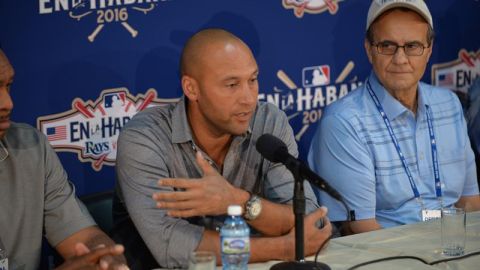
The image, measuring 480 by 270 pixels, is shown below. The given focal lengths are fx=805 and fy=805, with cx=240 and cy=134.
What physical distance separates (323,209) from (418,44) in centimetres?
118

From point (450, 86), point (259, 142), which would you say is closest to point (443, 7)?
point (450, 86)

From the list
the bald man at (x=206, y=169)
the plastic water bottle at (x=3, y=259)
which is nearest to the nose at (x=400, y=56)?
the bald man at (x=206, y=169)

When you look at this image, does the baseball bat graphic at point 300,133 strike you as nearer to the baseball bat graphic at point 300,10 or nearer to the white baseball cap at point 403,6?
the baseball bat graphic at point 300,10

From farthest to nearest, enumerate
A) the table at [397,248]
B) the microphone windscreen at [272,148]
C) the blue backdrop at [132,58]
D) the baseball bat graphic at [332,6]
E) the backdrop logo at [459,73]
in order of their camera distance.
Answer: the backdrop logo at [459,73] < the baseball bat graphic at [332,6] < the blue backdrop at [132,58] < the table at [397,248] < the microphone windscreen at [272,148]

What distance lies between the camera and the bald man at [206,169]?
2555 mm

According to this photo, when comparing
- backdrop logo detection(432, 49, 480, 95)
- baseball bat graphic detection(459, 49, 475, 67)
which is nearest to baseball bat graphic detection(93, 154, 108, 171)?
backdrop logo detection(432, 49, 480, 95)

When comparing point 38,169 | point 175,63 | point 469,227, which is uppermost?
point 175,63

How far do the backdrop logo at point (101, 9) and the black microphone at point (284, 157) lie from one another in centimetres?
134

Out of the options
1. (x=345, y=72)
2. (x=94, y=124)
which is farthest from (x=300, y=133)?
(x=94, y=124)

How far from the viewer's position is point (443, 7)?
15.0 ft

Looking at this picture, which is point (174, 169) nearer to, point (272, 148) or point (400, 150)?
point (272, 148)

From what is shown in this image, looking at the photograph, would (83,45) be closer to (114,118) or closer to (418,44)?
(114,118)

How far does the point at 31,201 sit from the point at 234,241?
0.80 m

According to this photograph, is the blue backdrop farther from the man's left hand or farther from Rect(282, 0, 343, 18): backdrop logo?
the man's left hand
